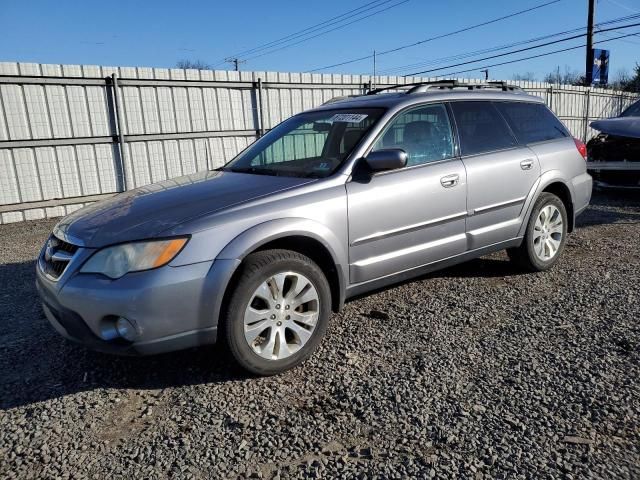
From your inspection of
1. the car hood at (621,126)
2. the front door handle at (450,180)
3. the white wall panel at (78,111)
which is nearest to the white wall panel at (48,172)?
the white wall panel at (78,111)

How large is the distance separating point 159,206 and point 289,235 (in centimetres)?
85

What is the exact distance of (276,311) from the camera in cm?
311

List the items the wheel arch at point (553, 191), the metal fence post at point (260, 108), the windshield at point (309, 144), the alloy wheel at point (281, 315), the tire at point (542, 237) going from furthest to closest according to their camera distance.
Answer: the metal fence post at point (260, 108), the tire at point (542, 237), the wheel arch at point (553, 191), the windshield at point (309, 144), the alloy wheel at point (281, 315)

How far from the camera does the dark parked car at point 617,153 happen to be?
848 centimetres

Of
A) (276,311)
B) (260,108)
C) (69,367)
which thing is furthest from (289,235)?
(260,108)

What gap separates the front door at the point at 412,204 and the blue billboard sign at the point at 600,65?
23.2 m

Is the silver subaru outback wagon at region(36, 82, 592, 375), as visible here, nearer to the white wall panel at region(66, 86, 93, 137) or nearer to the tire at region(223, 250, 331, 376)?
the tire at region(223, 250, 331, 376)

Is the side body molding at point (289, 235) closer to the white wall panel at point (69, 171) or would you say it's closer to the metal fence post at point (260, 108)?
the white wall panel at point (69, 171)

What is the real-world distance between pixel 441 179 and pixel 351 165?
83cm

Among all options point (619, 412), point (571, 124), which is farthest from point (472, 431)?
point (571, 124)

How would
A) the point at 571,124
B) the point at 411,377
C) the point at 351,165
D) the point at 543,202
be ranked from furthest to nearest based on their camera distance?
the point at 571,124 → the point at 543,202 → the point at 351,165 → the point at 411,377

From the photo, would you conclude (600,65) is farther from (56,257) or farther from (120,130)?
(56,257)

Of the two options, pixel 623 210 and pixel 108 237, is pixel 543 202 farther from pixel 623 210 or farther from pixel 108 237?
pixel 623 210

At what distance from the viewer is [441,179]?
3.95 m
